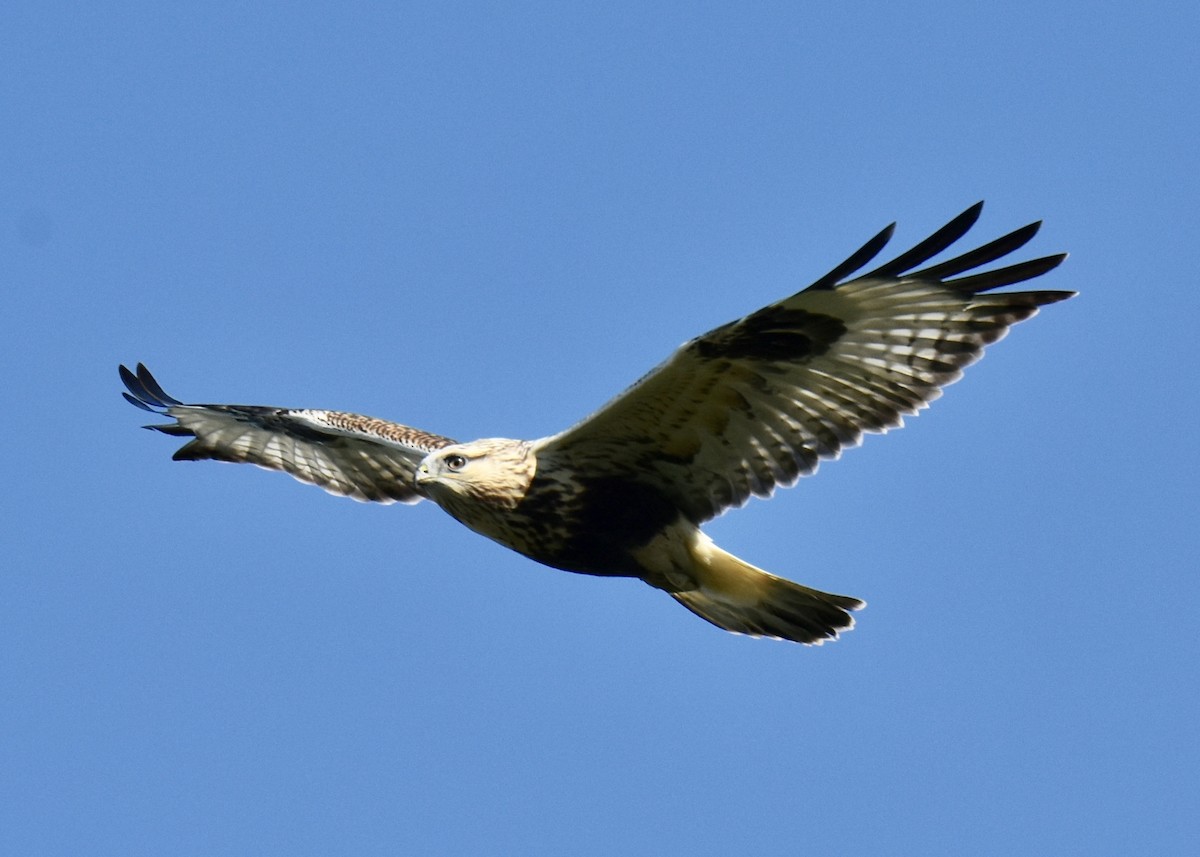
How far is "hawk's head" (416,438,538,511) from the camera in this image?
828 cm

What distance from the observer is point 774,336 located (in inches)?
310

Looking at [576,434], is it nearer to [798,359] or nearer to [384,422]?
[798,359]

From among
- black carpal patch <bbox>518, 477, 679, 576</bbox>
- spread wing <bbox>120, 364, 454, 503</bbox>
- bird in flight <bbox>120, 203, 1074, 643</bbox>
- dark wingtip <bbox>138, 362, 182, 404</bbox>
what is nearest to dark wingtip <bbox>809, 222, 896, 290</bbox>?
bird in flight <bbox>120, 203, 1074, 643</bbox>

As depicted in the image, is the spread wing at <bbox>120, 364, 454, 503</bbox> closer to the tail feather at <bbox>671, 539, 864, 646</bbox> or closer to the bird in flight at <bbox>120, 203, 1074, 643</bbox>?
the bird in flight at <bbox>120, 203, 1074, 643</bbox>

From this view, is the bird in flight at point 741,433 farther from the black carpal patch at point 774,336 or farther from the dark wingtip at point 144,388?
the dark wingtip at point 144,388

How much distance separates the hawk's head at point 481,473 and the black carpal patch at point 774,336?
3.77 ft

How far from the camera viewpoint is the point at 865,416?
8.16m

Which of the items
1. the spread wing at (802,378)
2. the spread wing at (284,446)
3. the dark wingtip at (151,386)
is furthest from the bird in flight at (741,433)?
the dark wingtip at (151,386)

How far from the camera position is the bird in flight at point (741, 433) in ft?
25.6

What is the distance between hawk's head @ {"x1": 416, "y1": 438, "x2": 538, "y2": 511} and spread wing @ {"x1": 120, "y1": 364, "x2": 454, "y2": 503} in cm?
177

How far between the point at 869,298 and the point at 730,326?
0.72 metres

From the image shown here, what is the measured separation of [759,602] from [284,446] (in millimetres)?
3456

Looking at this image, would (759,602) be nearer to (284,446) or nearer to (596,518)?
(596,518)

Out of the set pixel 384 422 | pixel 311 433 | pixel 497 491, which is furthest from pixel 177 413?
pixel 497 491
